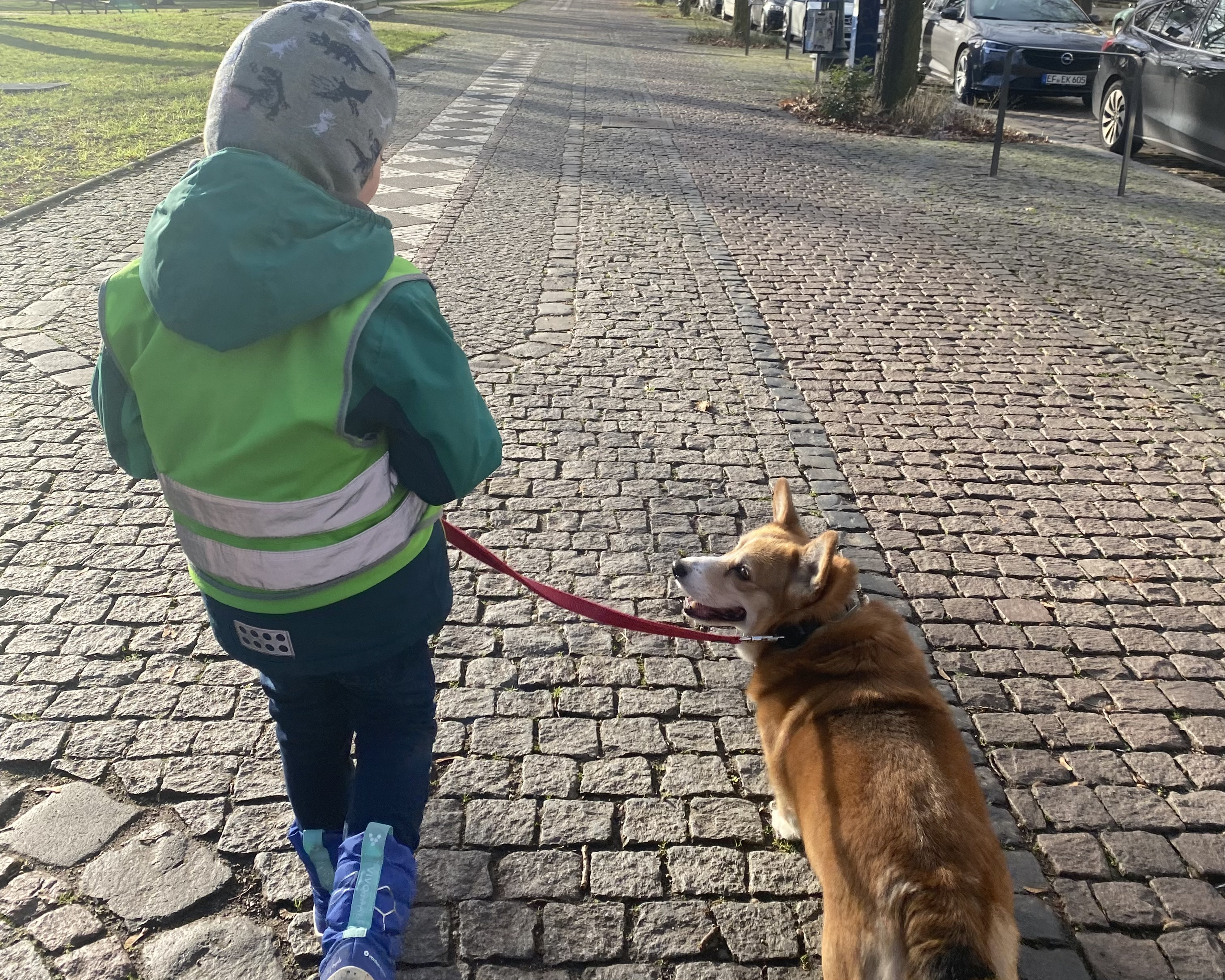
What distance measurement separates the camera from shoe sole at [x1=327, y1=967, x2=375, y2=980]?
72.2 inches

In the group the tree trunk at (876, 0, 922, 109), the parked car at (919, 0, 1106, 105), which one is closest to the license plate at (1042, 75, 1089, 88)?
the parked car at (919, 0, 1106, 105)

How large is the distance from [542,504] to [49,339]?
3724 millimetres

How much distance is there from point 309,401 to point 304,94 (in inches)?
21.8

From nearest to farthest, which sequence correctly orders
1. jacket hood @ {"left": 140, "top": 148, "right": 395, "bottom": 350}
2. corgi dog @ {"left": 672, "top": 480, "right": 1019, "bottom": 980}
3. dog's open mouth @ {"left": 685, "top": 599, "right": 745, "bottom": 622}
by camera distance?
1. jacket hood @ {"left": 140, "top": 148, "right": 395, "bottom": 350}
2. corgi dog @ {"left": 672, "top": 480, "right": 1019, "bottom": 980}
3. dog's open mouth @ {"left": 685, "top": 599, "right": 745, "bottom": 622}

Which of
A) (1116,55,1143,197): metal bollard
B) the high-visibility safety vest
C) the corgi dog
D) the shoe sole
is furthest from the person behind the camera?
(1116,55,1143,197): metal bollard

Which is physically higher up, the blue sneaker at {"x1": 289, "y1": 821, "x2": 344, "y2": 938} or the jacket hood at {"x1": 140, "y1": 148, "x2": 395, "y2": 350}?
the jacket hood at {"x1": 140, "y1": 148, "x2": 395, "y2": 350}

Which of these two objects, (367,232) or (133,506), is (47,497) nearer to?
(133,506)


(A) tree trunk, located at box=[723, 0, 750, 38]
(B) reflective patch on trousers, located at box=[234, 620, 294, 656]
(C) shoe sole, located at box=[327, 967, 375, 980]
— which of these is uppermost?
(A) tree trunk, located at box=[723, 0, 750, 38]

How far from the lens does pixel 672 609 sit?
12.4 feet

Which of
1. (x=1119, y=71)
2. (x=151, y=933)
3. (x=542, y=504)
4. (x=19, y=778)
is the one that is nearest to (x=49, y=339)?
(x=542, y=504)

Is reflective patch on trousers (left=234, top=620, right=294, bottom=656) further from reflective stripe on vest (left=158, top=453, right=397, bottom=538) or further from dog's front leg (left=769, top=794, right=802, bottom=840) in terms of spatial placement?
dog's front leg (left=769, top=794, right=802, bottom=840)

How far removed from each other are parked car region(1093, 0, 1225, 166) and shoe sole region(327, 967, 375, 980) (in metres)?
11.5

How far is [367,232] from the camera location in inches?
69.2

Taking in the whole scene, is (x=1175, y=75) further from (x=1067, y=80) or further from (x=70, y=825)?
(x=70, y=825)
